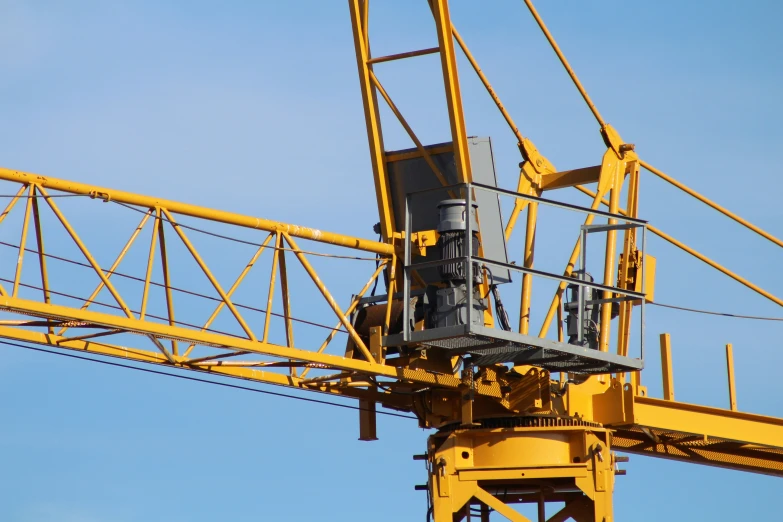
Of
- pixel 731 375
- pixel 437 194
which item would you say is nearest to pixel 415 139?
pixel 437 194

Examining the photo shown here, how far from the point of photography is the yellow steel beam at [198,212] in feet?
66.6

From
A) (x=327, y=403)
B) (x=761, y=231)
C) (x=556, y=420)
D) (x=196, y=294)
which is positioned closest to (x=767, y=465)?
(x=761, y=231)

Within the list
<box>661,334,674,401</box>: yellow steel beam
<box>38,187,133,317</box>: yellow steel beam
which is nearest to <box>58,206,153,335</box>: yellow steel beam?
<box>38,187,133,317</box>: yellow steel beam

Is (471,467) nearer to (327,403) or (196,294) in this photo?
(327,403)

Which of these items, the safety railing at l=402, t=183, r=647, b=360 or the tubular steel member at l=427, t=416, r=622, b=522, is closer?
the safety railing at l=402, t=183, r=647, b=360

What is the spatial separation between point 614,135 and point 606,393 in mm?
5165

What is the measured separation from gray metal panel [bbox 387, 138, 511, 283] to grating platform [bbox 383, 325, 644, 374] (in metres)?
1.92

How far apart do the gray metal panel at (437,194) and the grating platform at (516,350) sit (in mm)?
1919

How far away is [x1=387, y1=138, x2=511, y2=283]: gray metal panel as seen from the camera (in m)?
25.0

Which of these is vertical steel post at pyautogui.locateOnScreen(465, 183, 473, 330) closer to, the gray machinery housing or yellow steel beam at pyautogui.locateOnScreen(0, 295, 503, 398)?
the gray machinery housing

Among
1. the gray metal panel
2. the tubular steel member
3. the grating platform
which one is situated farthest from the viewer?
the gray metal panel

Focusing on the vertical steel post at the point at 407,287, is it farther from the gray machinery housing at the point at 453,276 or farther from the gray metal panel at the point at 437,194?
the gray metal panel at the point at 437,194

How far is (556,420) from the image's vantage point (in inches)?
961

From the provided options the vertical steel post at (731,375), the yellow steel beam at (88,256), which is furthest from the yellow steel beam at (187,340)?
the vertical steel post at (731,375)
